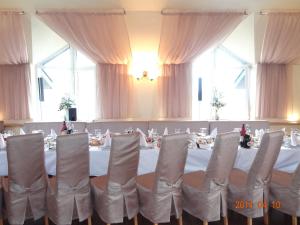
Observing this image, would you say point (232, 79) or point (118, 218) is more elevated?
point (232, 79)

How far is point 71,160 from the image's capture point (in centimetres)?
220

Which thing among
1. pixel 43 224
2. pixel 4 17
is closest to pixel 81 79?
pixel 4 17

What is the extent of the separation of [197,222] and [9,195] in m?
1.77

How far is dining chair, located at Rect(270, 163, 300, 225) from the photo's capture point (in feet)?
7.60

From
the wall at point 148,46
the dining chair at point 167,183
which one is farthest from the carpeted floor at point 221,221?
the wall at point 148,46

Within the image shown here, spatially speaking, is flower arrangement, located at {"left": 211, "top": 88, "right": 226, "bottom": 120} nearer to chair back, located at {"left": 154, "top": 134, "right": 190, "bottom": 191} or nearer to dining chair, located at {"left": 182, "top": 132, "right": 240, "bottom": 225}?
dining chair, located at {"left": 182, "top": 132, "right": 240, "bottom": 225}

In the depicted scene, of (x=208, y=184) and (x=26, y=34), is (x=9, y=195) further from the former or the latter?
(x=26, y=34)

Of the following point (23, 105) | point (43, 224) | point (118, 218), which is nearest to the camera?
point (118, 218)

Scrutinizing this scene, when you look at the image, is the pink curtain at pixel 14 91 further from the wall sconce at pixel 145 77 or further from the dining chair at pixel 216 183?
the dining chair at pixel 216 183

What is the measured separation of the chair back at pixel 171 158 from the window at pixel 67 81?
12.4ft

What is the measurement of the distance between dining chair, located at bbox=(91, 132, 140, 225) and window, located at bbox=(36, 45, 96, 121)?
3623 mm

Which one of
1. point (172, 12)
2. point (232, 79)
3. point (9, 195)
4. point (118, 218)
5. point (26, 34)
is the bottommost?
point (118, 218)

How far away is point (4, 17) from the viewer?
4.96 metres

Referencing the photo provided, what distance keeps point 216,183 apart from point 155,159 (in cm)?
80
